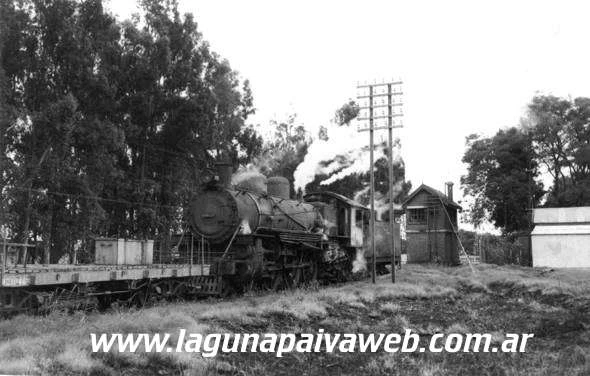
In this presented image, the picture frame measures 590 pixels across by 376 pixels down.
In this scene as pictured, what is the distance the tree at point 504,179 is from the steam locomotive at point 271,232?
2872 cm

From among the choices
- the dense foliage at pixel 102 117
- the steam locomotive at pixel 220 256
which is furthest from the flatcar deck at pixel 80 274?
the dense foliage at pixel 102 117

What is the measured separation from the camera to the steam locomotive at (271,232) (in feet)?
57.8

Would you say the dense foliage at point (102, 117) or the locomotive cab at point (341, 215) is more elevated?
the dense foliage at point (102, 117)

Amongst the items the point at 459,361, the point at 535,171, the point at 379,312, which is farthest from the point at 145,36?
the point at 535,171

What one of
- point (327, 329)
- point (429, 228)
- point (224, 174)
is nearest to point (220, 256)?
point (224, 174)

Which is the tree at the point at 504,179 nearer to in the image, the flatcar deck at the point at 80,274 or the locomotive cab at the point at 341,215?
the locomotive cab at the point at 341,215

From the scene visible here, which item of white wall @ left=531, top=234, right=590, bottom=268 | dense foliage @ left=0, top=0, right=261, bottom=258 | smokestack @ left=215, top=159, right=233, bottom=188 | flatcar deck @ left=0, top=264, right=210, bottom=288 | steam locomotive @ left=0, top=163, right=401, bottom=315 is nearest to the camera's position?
flatcar deck @ left=0, top=264, right=210, bottom=288

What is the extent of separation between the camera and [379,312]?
15852mm

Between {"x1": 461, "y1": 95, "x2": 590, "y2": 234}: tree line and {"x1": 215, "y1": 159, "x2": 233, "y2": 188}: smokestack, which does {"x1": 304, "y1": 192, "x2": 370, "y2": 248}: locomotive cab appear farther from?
{"x1": 461, "y1": 95, "x2": 590, "y2": 234}: tree line

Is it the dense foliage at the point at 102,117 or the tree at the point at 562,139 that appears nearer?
the dense foliage at the point at 102,117

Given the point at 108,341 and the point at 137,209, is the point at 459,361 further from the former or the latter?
the point at 137,209

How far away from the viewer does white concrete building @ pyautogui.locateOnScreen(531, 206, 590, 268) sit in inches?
1427

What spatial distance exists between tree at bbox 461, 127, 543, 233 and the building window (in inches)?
500

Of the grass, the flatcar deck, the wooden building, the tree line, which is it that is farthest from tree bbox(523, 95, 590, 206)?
the flatcar deck
